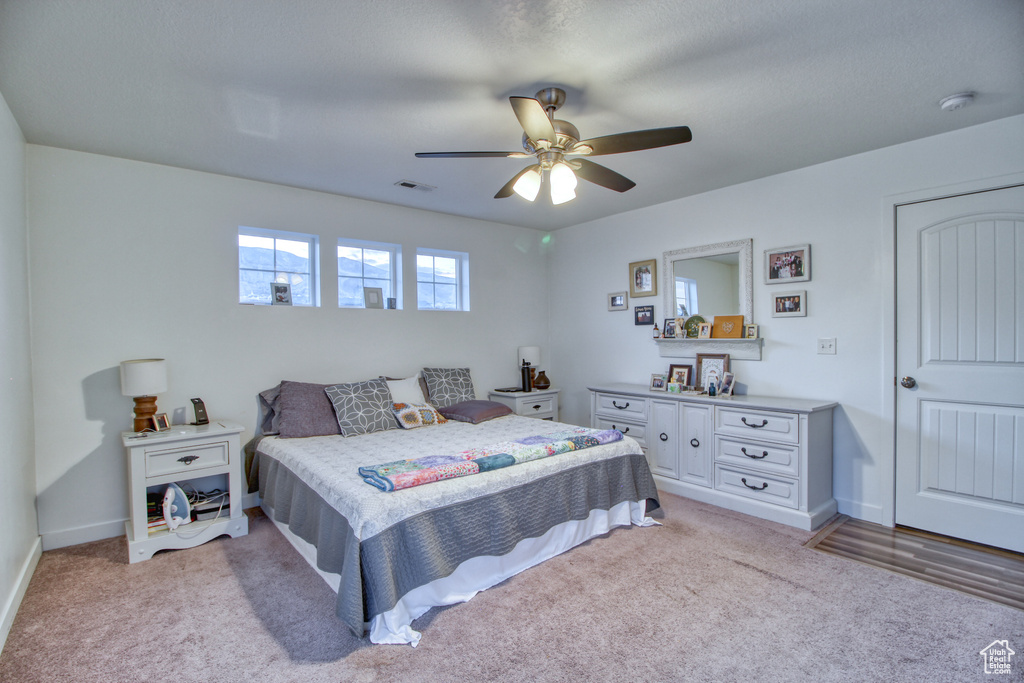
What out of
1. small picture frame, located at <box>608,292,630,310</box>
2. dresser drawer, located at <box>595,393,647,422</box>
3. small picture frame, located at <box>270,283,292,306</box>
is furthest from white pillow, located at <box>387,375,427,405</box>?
small picture frame, located at <box>608,292,630,310</box>

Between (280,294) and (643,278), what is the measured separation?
311cm

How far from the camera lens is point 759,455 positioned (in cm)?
A: 322

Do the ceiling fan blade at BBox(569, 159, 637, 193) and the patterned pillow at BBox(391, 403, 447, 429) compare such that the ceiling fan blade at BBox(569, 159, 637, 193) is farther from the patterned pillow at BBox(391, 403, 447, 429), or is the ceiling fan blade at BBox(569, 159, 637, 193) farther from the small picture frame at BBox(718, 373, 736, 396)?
the patterned pillow at BBox(391, 403, 447, 429)

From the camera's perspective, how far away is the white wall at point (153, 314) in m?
2.84

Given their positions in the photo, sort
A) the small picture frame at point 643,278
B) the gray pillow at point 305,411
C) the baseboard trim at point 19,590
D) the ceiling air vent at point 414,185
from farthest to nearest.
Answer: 1. the small picture frame at point 643,278
2. the ceiling air vent at point 414,185
3. the gray pillow at point 305,411
4. the baseboard trim at point 19,590

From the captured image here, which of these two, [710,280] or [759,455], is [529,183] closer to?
[710,280]

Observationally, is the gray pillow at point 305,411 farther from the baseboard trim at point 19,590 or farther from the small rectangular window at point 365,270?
the baseboard trim at point 19,590

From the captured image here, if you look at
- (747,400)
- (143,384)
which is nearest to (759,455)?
(747,400)

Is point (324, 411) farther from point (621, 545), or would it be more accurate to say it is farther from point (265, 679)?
point (621, 545)

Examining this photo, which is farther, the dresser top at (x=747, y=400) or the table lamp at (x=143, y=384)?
the dresser top at (x=747, y=400)

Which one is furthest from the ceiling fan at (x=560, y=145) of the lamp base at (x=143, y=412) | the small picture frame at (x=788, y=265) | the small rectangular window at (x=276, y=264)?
the lamp base at (x=143, y=412)

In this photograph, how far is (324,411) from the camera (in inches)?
135

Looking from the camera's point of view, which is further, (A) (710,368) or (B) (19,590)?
(A) (710,368)

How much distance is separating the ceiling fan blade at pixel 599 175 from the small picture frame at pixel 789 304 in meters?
1.73
